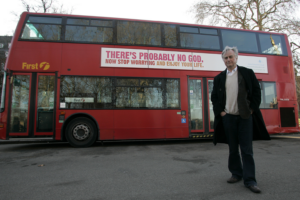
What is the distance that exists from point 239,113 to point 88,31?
5701mm

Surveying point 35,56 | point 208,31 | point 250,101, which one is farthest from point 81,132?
point 208,31

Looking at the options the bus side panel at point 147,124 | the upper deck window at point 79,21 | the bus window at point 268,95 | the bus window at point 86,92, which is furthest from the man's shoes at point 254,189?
the upper deck window at point 79,21

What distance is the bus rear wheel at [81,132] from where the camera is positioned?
607 centimetres

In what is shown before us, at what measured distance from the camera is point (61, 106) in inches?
241

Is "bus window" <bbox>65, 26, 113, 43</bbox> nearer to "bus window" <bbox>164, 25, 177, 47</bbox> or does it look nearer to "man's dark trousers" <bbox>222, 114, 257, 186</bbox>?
"bus window" <bbox>164, 25, 177, 47</bbox>

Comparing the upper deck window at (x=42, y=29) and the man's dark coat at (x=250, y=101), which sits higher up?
the upper deck window at (x=42, y=29)

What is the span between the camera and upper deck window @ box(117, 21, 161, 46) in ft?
22.2

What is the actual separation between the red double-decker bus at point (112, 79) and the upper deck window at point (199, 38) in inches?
1.4

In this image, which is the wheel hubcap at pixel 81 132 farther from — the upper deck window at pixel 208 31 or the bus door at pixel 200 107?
the upper deck window at pixel 208 31

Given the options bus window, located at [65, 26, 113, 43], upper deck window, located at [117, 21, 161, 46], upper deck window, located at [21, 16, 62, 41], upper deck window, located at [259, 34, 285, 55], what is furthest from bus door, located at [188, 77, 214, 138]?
upper deck window, located at [21, 16, 62, 41]

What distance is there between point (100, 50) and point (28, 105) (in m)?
2.82

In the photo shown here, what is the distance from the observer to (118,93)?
645 centimetres

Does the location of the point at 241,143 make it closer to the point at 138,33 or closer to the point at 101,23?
the point at 138,33

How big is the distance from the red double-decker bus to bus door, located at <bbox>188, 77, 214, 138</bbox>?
1.4 inches
